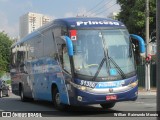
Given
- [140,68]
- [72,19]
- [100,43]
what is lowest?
[140,68]

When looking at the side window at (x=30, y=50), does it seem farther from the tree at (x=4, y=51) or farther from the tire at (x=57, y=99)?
the tree at (x=4, y=51)

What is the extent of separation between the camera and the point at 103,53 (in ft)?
37.6

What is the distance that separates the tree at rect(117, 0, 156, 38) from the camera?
37.3 meters

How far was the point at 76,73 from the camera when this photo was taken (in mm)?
11117

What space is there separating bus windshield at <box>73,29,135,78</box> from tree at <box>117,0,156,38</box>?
2582cm

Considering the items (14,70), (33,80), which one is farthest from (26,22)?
(33,80)

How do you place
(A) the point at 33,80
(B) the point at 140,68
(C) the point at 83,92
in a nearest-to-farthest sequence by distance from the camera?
(C) the point at 83,92 < (A) the point at 33,80 < (B) the point at 140,68

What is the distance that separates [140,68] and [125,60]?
84.7 feet

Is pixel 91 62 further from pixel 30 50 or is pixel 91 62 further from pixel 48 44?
pixel 30 50

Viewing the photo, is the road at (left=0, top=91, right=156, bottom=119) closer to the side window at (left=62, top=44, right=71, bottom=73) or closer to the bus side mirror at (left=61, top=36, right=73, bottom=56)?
the side window at (left=62, top=44, right=71, bottom=73)

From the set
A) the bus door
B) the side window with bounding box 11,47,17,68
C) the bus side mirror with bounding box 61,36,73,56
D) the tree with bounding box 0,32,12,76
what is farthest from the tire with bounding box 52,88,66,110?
the tree with bounding box 0,32,12,76

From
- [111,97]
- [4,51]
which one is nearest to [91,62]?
[111,97]

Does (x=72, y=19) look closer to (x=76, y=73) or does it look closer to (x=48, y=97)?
(x=76, y=73)

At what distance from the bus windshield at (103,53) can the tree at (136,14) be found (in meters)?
25.8
